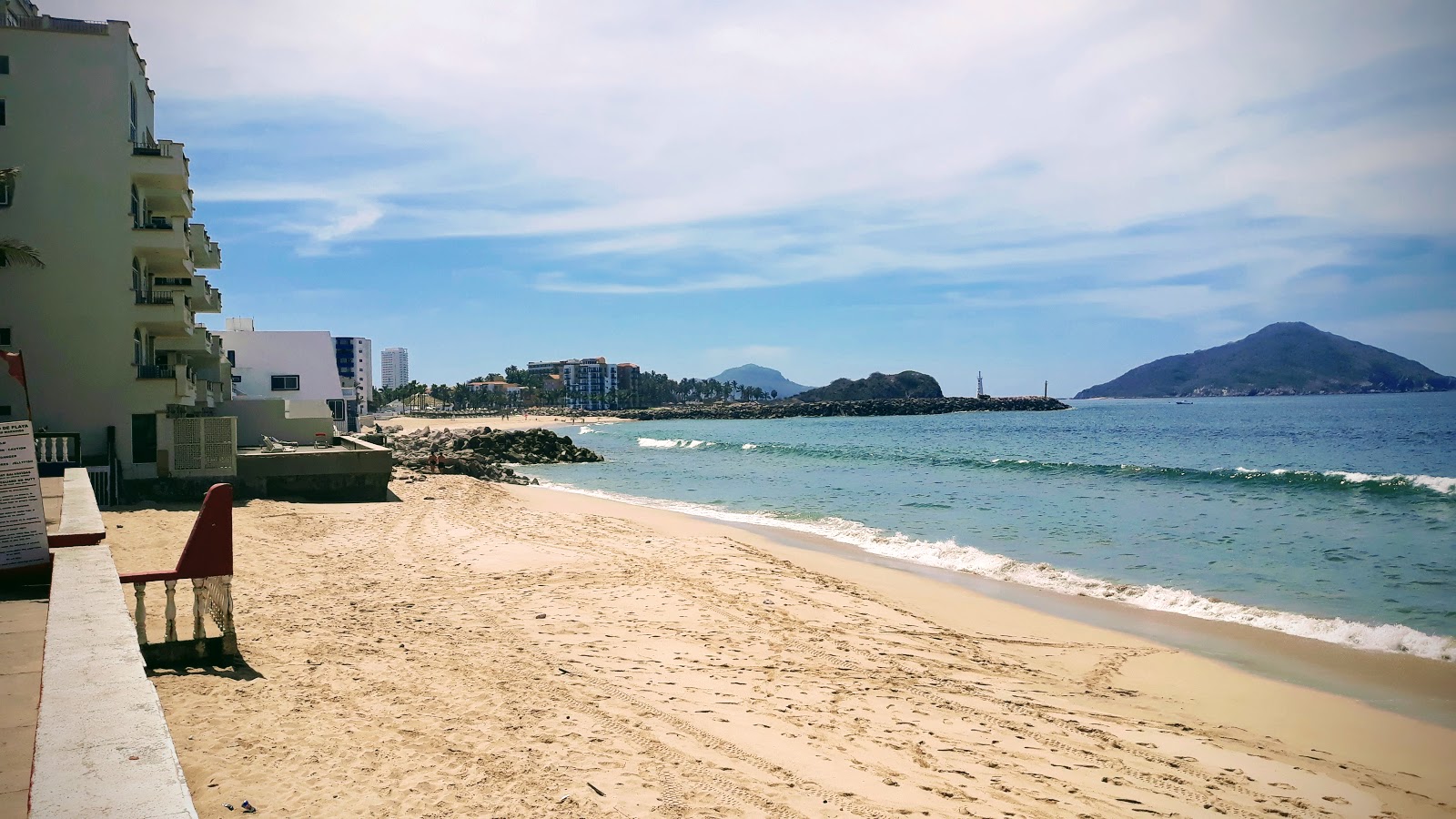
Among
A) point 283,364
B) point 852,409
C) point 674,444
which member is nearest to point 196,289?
point 283,364

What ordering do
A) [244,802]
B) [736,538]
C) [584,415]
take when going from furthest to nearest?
1. [584,415]
2. [736,538]
3. [244,802]

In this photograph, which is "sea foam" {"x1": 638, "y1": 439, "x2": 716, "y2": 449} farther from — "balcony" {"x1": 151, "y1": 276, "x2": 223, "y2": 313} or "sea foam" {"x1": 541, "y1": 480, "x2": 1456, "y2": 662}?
"sea foam" {"x1": 541, "y1": 480, "x2": 1456, "y2": 662}

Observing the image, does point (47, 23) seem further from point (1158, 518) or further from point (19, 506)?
point (1158, 518)

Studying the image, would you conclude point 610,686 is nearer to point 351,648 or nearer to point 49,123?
point 351,648

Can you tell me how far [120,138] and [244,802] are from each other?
76.4 ft

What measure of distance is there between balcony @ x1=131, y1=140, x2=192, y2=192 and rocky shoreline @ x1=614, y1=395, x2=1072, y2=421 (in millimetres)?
147482

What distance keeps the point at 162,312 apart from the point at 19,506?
18.9 metres

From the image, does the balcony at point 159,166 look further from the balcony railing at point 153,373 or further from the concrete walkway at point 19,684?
the concrete walkway at point 19,684

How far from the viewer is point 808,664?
8.62 m

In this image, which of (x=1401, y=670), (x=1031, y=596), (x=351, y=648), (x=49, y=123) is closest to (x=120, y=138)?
(x=49, y=123)

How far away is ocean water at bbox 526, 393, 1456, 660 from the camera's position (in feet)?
43.4

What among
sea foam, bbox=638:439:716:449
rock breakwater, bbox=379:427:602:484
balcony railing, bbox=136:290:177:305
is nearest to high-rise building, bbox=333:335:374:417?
sea foam, bbox=638:439:716:449

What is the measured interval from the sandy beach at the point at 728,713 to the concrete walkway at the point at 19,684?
1.07 m

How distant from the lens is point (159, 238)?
882 inches
